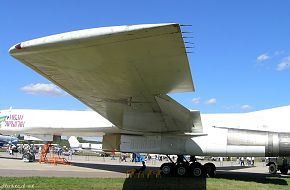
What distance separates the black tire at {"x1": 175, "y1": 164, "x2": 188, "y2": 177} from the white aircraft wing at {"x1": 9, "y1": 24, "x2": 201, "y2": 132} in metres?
6.05

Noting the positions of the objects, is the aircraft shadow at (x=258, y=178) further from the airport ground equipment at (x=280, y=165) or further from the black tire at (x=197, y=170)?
the airport ground equipment at (x=280, y=165)

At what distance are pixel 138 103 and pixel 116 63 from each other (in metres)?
4.04

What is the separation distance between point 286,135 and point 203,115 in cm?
438

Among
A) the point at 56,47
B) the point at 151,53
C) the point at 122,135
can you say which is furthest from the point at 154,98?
the point at 122,135

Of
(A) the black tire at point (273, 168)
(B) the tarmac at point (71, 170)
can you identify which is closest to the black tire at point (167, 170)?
(B) the tarmac at point (71, 170)

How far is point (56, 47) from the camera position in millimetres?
5105


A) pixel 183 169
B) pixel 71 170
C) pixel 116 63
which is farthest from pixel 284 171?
pixel 116 63

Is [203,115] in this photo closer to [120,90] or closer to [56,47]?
[120,90]

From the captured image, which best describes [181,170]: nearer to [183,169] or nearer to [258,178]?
[183,169]

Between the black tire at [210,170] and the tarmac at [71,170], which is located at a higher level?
the black tire at [210,170]

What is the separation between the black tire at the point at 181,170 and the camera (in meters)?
16.1

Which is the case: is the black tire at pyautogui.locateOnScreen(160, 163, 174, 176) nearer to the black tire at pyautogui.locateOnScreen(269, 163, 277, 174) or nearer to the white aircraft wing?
the white aircraft wing

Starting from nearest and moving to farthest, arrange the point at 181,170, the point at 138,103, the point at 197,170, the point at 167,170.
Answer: the point at 138,103, the point at 181,170, the point at 197,170, the point at 167,170

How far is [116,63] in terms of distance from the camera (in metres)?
6.26
